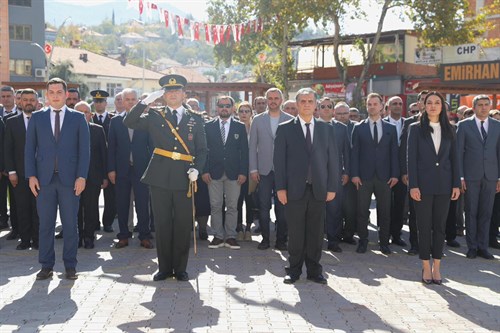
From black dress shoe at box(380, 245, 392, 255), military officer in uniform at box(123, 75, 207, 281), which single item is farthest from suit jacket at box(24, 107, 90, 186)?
black dress shoe at box(380, 245, 392, 255)

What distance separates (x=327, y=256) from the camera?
9.17 metres

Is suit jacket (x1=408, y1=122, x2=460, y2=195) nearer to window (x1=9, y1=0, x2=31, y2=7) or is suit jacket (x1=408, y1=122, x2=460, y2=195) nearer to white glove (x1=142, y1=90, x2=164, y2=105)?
white glove (x1=142, y1=90, x2=164, y2=105)

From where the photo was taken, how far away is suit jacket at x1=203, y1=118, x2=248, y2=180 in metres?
9.80

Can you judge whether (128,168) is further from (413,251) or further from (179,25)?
(179,25)

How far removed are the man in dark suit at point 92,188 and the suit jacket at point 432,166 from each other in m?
4.50

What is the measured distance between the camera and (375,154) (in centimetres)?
943

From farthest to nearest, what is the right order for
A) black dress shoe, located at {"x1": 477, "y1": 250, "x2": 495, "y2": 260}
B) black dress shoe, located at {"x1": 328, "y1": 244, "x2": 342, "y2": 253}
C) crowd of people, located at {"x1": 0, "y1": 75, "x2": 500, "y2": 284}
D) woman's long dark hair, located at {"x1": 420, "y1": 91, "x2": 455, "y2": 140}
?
1. black dress shoe, located at {"x1": 328, "y1": 244, "x2": 342, "y2": 253}
2. black dress shoe, located at {"x1": 477, "y1": 250, "x2": 495, "y2": 260}
3. woman's long dark hair, located at {"x1": 420, "y1": 91, "x2": 455, "y2": 140}
4. crowd of people, located at {"x1": 0, "y1": 75, "x2": 500, "y2": 284}

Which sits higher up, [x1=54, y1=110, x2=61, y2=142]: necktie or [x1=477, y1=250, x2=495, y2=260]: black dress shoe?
[x1=54, y1=110, x2=61, y2=142]: necktie

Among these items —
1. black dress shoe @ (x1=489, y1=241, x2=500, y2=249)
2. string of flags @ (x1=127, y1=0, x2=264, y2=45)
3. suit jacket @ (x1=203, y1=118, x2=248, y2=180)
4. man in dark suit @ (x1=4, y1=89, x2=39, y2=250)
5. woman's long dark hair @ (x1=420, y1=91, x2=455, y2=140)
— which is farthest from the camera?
string of flags @ (x1=127, y1=0, x2=264, y2=45)

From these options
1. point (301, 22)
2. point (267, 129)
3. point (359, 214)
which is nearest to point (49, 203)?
Result: point (267, 129)

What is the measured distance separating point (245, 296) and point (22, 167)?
4346 mm

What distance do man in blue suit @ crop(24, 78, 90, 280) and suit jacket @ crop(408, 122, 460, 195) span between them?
3.81m

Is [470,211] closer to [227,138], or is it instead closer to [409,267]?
[409,267]

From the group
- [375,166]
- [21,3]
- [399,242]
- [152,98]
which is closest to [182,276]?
[152,98]
